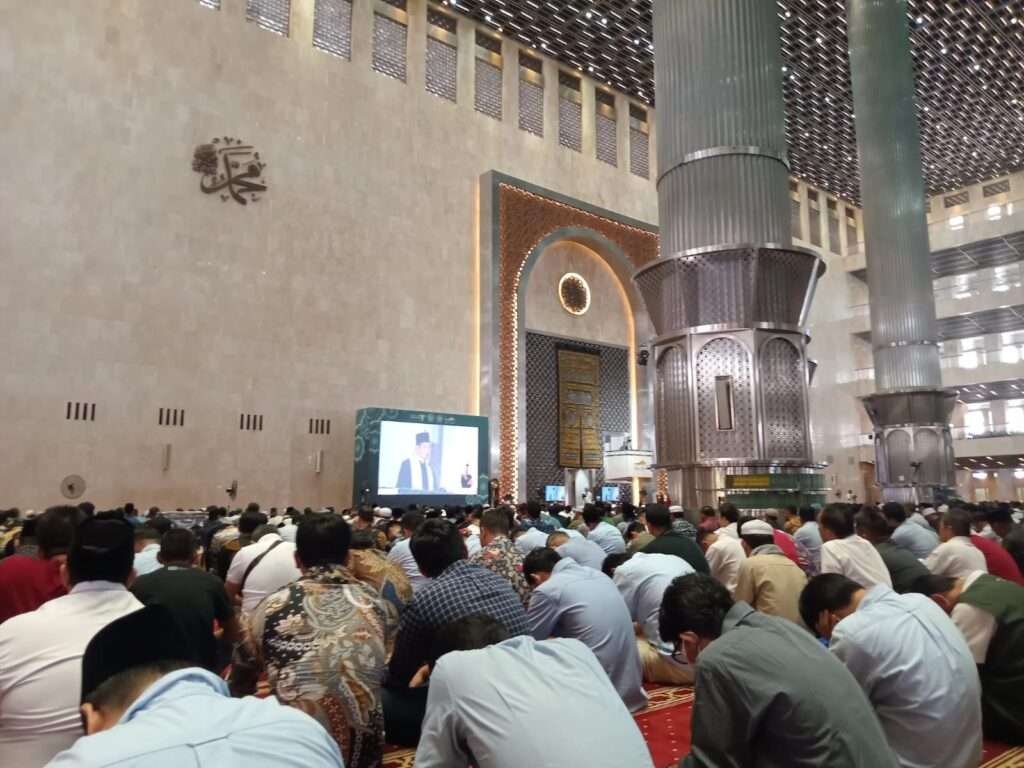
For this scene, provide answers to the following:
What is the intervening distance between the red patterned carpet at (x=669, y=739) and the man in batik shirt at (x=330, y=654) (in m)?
0.64

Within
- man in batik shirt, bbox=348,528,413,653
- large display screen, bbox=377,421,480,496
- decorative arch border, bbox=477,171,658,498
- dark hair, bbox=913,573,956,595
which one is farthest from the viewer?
decorative arch border, bbox=477,171,658,498

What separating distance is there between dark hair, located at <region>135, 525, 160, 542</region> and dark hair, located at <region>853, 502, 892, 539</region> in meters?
3.62

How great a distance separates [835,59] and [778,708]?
16.1 metres

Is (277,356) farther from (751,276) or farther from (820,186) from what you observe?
(820,186)

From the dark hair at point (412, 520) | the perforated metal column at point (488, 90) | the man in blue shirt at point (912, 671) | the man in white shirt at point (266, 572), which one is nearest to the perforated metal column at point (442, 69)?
the perforated metal column at point (488, 90)

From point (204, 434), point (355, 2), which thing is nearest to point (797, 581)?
point (204, 434)

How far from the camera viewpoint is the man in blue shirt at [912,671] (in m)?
1.87

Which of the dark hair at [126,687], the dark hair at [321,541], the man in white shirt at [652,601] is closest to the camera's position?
the dark hair at [126,687]

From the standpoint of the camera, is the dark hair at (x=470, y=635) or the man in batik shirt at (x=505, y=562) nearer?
the dark hair at (x=470, y=635)

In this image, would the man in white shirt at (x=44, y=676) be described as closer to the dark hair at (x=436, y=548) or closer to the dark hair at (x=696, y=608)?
the dark hair at (x=436, y=548)

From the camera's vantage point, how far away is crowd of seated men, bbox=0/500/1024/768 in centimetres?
126

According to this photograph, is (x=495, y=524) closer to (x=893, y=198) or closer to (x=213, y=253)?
(x=213, y=253)

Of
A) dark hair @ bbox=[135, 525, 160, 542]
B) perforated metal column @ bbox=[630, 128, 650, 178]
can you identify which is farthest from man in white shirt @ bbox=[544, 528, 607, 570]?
perforated metal column @ bbox=[630, 128, 650, 178]

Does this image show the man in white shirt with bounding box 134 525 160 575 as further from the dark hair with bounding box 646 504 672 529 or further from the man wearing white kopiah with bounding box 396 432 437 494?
the man wearing white kopiah with bounding box 396 432 437 494
